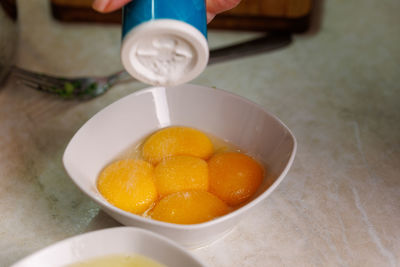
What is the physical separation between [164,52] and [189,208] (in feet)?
1.03

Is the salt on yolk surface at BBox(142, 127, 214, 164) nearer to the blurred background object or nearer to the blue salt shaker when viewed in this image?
the blue salt shaker

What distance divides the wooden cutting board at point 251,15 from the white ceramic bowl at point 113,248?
1.01m

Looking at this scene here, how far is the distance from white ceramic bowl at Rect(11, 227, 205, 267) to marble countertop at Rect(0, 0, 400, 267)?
185mm

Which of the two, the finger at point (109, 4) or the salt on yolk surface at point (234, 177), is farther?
the salt on yolk surface at point (234, 177)

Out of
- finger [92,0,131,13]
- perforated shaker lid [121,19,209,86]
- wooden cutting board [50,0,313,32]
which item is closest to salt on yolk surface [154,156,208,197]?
perforated shaker lid [121,19,209,86]

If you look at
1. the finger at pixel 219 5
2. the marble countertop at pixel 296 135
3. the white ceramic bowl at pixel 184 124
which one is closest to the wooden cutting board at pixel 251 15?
the marble countertop at pixel 296 135

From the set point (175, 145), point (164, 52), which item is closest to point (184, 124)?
point (175, 145)

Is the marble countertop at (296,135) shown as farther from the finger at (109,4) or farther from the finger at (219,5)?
the finger at (109,4)

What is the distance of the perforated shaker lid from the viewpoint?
854 mm

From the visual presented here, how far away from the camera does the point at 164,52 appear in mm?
919

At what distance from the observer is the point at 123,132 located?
1.23 m

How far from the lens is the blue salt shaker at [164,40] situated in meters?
0.86

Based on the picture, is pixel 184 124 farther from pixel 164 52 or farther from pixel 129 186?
pixel 164 52

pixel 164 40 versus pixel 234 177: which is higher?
pixel 164 40
